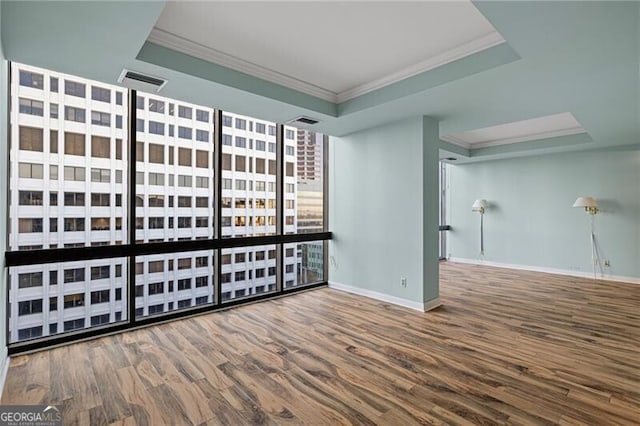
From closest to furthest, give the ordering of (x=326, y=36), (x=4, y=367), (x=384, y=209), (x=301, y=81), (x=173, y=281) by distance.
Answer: (x=4, y=367)
(x=326, y=36)
(x=301, y=81)
(x=173, y=281)
(x=384, y=209)

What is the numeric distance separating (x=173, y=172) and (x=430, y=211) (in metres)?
3.32

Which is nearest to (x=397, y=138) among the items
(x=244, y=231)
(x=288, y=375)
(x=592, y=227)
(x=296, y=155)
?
(x=296, y=155)

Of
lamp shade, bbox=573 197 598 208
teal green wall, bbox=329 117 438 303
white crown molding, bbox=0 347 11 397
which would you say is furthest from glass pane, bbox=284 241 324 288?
lamp shade, bbox=573 197 598 208

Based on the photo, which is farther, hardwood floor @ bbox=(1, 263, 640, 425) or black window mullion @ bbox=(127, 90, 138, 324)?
black window mullion @ bbox=(127, 90, 138, 324)

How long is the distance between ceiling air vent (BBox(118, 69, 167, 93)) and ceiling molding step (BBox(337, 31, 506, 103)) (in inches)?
83.7

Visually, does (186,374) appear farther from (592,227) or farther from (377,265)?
(592,227)

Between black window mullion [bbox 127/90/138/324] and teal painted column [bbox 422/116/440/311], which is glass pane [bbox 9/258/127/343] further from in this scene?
teal painted column [bbox 422/116/440/311]

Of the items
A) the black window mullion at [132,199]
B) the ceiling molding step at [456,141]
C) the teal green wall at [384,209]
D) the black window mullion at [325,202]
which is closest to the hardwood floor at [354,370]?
the black window mullion at [132,199]

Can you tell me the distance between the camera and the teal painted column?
4133mm

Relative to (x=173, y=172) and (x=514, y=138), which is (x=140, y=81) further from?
(x=514, y=138)

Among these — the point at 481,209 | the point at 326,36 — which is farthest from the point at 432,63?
the point at 481,209

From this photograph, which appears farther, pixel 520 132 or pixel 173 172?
pixel 520 132

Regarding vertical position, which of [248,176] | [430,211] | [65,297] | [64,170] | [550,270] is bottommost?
[550,270]

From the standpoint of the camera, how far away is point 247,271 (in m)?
4.62
